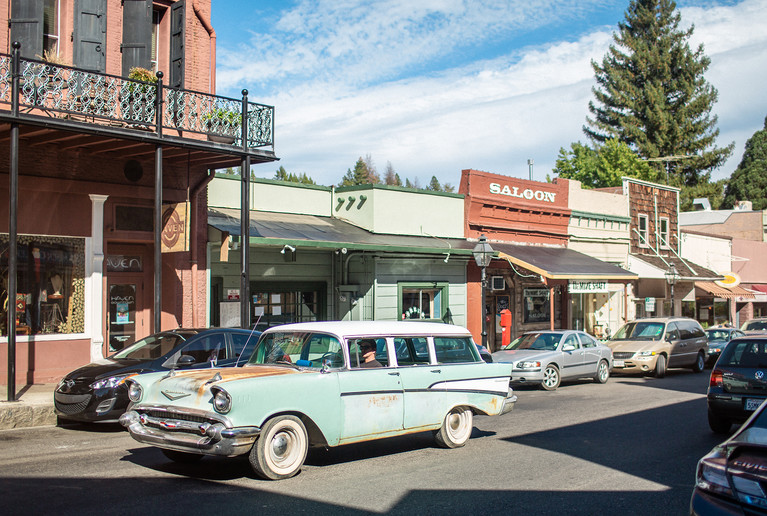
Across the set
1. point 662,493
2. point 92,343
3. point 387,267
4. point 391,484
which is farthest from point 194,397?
point 387,267

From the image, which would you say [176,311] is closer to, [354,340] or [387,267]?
[387,267]

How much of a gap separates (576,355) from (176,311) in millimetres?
9616

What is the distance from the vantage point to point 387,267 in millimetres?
21141

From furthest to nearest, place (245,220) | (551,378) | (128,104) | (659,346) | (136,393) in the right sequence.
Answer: (659,346)
(551,378)
(245,220)
(128,104)
(136,393)

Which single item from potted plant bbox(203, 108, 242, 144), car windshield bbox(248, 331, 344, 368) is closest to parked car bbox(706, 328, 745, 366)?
potted plant bbox(203, 108, 242, 144)

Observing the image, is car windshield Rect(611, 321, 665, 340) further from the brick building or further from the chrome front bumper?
the chrome front bumper

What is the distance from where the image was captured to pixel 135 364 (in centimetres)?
1116

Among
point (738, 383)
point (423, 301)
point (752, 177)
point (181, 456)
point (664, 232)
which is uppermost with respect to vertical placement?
point (752, 177)

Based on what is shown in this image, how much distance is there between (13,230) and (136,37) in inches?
223

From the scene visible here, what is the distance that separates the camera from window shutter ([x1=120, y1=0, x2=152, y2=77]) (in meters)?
15.7

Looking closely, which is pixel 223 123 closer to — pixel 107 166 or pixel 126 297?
pixel 107 166

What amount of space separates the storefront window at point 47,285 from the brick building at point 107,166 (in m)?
0.02

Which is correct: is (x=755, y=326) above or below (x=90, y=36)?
below

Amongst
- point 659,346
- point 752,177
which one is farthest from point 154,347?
point 752,177
